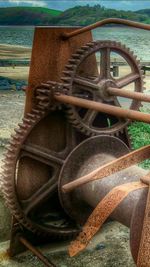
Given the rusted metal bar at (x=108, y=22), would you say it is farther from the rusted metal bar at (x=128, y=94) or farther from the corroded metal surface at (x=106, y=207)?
the corroded metal surface at (x=106, y=207)

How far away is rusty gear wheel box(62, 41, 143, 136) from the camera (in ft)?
11.2

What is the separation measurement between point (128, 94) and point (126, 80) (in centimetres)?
51

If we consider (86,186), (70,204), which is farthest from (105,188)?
(70,204)

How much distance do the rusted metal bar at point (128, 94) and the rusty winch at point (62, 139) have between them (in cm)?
1

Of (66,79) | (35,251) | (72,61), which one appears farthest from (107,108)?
(35,251)

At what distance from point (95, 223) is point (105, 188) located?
0.72m

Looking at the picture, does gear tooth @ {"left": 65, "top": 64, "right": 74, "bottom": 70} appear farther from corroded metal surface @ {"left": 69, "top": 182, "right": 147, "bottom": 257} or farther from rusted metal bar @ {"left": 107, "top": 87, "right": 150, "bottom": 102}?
corroded metal surface @ {"left": 69, "top": 182, "right": 147, "bottom": 257}

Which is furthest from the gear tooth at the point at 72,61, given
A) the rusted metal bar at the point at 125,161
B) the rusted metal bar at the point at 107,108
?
the rusted metal bar at the point at 125,161

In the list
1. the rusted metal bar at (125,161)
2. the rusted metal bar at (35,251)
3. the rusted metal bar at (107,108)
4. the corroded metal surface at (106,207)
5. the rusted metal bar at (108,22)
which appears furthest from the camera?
the rusted metal bar at (35,251)

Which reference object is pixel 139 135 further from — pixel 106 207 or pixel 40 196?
pixel 106 207

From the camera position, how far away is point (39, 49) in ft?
11.5

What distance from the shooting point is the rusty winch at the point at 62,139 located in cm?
337

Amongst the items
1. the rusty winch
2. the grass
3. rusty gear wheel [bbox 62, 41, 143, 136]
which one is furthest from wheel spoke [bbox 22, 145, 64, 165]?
the grass

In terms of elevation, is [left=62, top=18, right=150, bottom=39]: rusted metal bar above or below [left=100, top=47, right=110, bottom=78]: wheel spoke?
above
